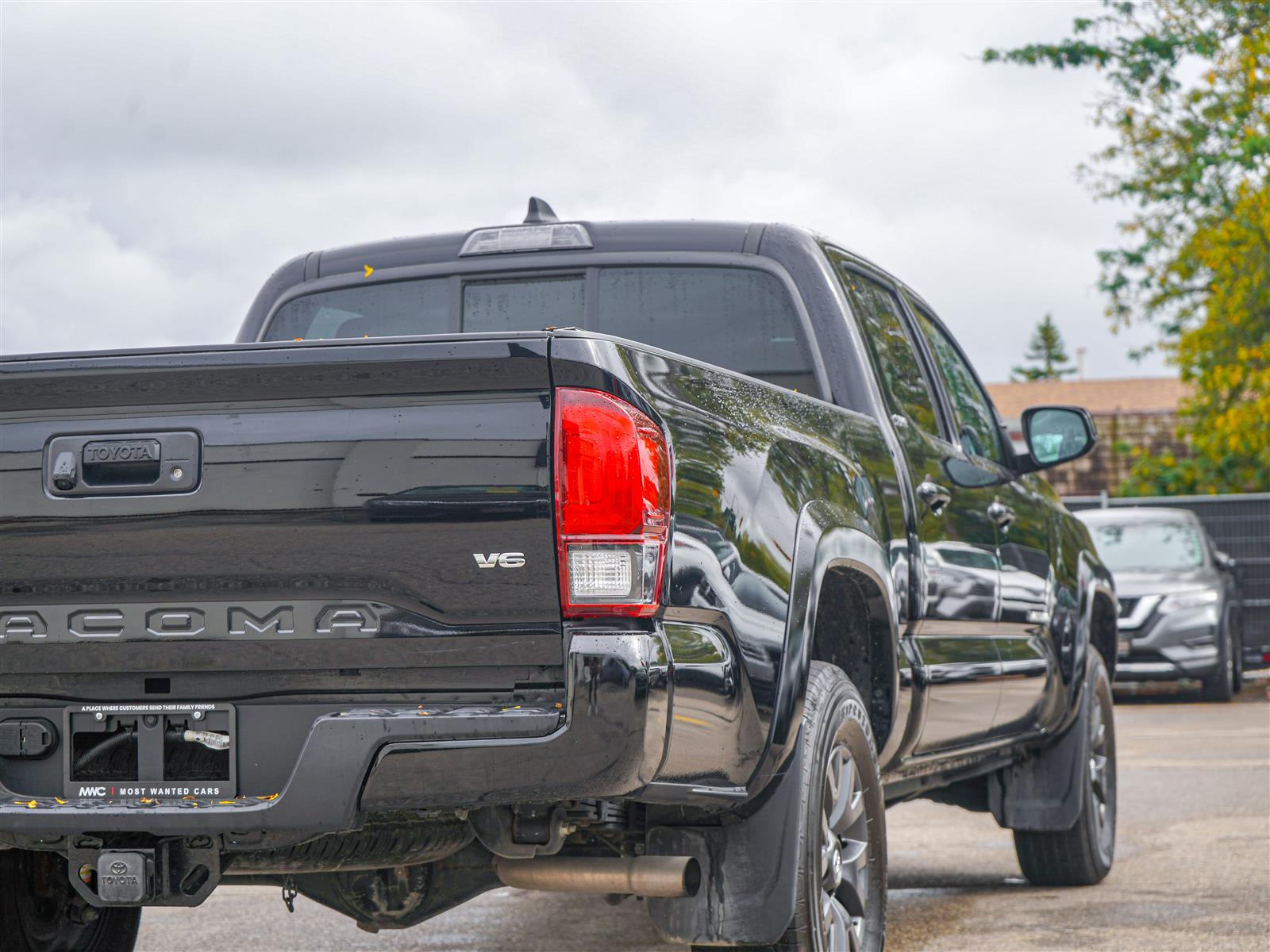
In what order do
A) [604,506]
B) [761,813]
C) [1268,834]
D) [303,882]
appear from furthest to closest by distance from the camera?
[1268,834]
[303,882]
[761,813]
[604,506]

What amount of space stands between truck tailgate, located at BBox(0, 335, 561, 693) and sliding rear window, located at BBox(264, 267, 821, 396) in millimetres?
1496

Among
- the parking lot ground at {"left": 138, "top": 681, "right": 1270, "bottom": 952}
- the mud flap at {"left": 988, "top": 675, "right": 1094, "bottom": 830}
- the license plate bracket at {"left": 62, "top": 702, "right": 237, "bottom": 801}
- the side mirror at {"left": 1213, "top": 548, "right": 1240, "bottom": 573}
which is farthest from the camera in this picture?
the side mirror at {"left": 1213, "top": 548, "right": 1240, "bottom": 573}

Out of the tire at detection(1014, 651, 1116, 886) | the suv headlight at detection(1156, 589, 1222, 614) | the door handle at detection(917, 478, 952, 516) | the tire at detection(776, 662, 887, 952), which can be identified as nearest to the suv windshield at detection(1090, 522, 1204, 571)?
the suv headlight at detection(1156, 589, 1222, 614)

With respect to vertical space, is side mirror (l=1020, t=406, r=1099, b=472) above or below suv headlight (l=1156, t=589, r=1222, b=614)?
above

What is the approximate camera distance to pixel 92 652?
3.19m

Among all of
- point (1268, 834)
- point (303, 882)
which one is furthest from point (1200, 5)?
point (303, 882)

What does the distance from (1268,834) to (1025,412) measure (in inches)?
101

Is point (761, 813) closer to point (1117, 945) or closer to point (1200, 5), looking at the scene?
point (1117, 945)

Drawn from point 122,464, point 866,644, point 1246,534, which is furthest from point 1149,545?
point 122,464

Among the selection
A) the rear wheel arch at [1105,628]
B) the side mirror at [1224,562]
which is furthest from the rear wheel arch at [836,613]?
the side mirror at [1224,562]

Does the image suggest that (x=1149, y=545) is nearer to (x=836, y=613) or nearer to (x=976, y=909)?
(x=976, y=909)

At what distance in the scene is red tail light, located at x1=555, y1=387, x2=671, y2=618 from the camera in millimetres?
3014

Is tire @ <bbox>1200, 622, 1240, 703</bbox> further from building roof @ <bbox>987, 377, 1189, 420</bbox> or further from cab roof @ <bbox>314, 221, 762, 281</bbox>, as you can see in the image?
building roof @ <bbox>987, 377, 1189, 420</bbox>

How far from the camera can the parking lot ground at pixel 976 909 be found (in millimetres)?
5535
